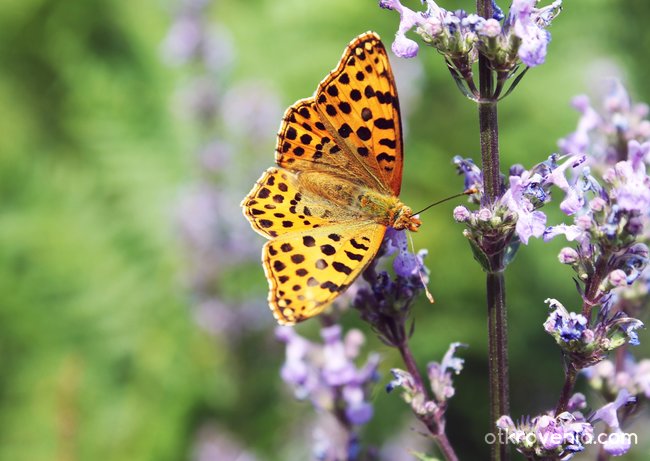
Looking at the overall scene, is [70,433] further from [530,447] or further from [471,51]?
[471,51]

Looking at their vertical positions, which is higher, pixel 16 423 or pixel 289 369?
pixel 289 369

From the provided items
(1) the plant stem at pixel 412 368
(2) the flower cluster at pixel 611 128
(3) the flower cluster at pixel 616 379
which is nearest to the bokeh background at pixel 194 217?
(3) the flower cluster at pixel 616 379

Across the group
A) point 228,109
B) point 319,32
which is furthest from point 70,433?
point 319,32

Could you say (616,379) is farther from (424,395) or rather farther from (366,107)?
(366,107)

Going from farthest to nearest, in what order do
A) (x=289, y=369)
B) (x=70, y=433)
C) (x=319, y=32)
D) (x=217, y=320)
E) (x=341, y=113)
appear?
(x=319, y=32) → (x=217, y=320) → (x=70, y=433) → (x=289, y=369) → (x=341, y=113)

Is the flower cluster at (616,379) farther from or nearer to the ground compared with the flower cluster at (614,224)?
nearer to the ground

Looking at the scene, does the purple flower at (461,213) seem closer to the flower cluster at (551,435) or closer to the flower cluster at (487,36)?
the flower cluster at (487,36)

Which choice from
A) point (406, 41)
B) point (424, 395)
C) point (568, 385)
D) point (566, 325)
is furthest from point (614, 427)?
point (406, 41)

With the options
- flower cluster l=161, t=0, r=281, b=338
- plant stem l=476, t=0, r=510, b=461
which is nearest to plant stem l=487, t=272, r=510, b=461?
plant stem l=476, t=0, r=510, b=461
